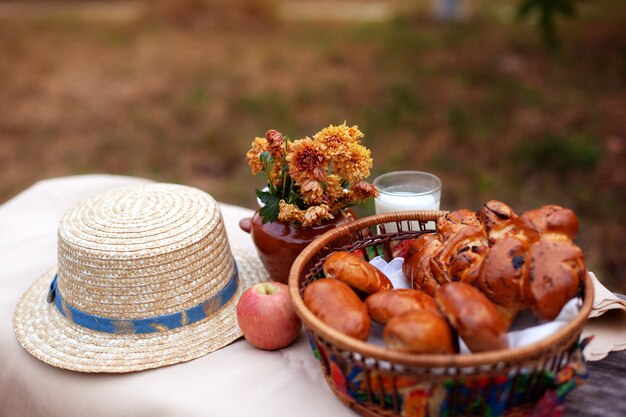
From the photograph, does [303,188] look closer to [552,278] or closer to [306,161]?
[306,161]

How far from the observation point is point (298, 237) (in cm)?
117

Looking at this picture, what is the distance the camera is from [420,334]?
0.80 meters

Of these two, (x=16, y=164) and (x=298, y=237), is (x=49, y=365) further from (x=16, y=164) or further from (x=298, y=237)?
(x=16, y=164)

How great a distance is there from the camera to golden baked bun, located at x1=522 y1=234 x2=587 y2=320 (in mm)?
867

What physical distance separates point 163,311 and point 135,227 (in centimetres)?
16

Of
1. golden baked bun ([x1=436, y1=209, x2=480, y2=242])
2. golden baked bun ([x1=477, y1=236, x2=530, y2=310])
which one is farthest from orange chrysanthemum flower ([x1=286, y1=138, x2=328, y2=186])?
golden baked bun ([x1=477, y1=236, x2=530, y2=310])

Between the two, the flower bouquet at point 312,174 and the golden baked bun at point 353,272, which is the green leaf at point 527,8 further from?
the golden baked bun at point 353,272

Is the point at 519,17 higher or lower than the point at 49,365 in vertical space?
higher

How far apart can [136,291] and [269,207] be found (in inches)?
11.3

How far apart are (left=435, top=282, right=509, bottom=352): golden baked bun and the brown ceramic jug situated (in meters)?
0.38

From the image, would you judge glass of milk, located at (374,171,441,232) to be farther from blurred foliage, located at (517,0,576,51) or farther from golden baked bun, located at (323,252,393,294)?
blurred foliage, located at (517,0,576,51)

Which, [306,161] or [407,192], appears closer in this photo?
[306,161]

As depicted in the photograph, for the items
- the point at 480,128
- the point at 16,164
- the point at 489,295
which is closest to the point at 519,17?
the point at 480,128

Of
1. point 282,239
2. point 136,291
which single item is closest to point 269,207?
point 282,239
